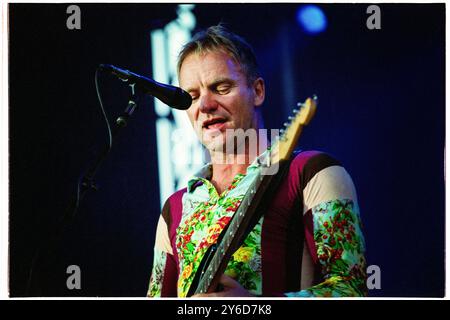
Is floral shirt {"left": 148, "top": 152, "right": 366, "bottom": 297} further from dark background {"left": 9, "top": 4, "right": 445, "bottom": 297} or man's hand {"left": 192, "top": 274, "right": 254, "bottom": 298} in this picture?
dark background {"left": 9, "top": 4, "right": 445, "bottom": 297}

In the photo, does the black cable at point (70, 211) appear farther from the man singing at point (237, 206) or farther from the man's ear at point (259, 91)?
the man's ear at point (259, 91)

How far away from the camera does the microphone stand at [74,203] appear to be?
7.71 ft

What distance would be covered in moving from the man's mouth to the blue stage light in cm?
45

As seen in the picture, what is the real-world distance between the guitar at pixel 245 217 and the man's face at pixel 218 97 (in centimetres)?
30

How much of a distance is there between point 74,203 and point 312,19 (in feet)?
3.48

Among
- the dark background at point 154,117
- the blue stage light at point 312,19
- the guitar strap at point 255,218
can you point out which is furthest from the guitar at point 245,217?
the blue stage light at point 312,19

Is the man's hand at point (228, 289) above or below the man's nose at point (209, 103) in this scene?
below

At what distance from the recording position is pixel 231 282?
7.12 ft

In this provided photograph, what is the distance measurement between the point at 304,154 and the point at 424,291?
664 millimetres

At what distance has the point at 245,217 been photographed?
6.92 feet

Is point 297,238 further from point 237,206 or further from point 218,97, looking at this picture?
point 218,97

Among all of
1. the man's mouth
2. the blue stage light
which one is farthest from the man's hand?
the blue stage light
